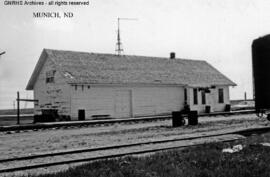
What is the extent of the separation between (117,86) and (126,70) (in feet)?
10.9

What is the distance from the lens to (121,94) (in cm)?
2983

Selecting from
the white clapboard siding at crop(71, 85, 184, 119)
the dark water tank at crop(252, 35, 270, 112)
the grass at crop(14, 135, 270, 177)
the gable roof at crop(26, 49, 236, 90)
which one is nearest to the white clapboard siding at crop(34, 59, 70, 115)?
the gable roof at crop(26, 49, 236, 90)

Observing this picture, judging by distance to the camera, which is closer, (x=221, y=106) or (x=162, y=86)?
(x=162, y=86)

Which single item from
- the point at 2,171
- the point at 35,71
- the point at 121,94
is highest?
the point at 35,71

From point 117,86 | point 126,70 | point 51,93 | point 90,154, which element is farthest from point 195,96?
point 90,154

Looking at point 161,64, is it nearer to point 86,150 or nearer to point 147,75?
point 147,75

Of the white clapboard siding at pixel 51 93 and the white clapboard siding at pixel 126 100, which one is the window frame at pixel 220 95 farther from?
the white clapboard siding at pixel 51 93

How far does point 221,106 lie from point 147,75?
339 inches

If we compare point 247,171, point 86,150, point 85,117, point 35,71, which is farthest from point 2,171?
point 35,71

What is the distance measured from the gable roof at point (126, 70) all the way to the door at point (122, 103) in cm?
91

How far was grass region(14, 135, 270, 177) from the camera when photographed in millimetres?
6988

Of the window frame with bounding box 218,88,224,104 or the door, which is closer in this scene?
the door

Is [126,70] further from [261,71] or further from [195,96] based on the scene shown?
[261,71]

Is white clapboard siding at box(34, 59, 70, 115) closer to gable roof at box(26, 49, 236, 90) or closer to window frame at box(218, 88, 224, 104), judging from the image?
gable roof at box(26, 49, 236, 90)
